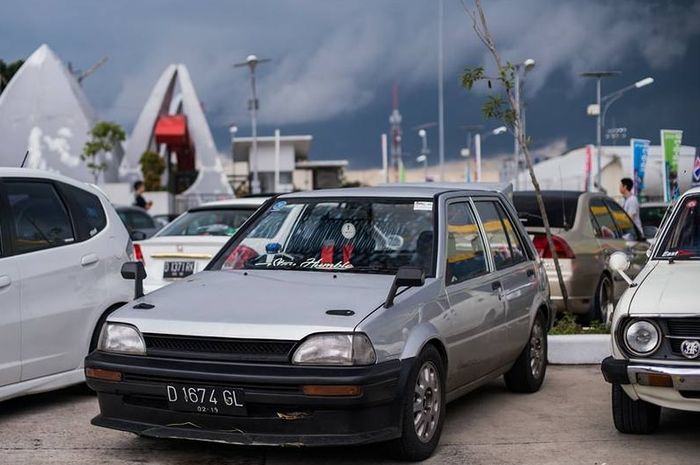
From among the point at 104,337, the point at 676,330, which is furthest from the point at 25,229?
the point at 676,330

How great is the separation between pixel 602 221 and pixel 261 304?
298 inches

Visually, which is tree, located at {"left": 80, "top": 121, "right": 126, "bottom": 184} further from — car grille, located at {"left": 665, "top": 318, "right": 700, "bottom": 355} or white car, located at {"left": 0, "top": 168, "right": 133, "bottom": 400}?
car grille, located at {"left": 665, "top": 318, "right": 700, "bottom": 355}

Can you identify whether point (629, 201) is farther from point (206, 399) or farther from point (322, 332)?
point (206, 399)

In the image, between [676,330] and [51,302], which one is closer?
[676,330]

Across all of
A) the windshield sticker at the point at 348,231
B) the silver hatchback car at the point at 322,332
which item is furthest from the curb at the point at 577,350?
the windshield sticker at the point at 348,231

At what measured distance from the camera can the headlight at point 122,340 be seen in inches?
233

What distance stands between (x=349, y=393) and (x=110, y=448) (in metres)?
1.77

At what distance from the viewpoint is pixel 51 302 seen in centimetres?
754

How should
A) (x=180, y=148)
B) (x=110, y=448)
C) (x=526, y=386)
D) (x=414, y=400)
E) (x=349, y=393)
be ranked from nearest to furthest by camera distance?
(x=349, y=393) < (x=414, y=400) < (x=110, y=448) < (x=526, y=386) < (x=180, y=148)

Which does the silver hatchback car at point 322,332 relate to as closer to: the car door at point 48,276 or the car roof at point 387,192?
the car roof at point 387,192

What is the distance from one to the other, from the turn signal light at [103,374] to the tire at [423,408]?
1.53 metres

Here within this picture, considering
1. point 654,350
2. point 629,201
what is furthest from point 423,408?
point 629,201

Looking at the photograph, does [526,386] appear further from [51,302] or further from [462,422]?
[51,302]

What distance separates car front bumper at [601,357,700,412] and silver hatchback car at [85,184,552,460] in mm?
997
